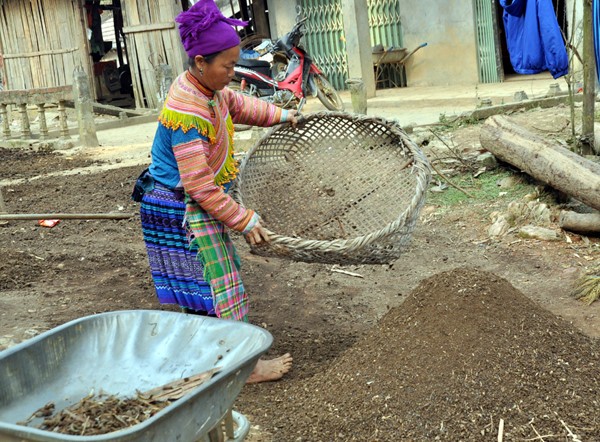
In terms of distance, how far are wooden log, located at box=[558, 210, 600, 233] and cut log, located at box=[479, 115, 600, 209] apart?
0.10 meters

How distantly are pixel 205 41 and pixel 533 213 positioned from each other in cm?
330

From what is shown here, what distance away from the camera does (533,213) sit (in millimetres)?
5977

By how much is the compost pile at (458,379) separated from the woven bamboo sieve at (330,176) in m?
0.71

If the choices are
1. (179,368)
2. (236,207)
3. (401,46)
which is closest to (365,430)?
(179,368)

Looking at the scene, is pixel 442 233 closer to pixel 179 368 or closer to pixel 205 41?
pixel 205 41

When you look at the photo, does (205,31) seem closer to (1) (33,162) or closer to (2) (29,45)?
(1) (33,162)

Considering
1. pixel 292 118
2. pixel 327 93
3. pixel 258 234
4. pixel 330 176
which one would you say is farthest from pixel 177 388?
pixel 327 93

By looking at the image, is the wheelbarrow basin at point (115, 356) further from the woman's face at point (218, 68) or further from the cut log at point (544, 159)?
the cut log at point (544, 159)

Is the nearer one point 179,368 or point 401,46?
point 179,368

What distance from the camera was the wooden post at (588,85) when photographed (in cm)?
665

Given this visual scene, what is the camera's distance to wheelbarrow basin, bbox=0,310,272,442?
2.68 meters

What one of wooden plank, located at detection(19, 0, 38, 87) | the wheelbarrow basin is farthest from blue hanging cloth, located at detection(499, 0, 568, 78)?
wooden plank, located at detection(19, 0, 38, 87)

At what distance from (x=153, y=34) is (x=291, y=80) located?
4.67 metres

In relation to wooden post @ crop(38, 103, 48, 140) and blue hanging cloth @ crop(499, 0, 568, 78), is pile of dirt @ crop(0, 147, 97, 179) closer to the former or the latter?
wooden post @ crop(38, 103, 48, 140)
